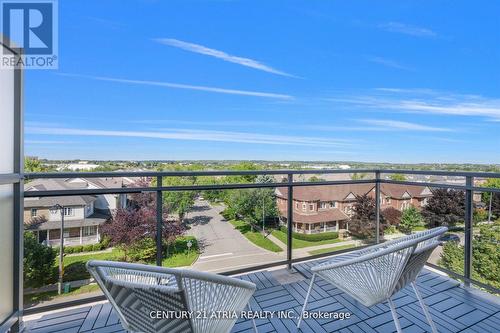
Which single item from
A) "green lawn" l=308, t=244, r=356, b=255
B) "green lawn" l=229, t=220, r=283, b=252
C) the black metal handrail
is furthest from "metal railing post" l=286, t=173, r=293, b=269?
"green lawn" l=308, t=244, r=356, b=255

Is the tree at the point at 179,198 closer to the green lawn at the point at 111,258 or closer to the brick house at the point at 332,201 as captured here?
the green lawn at the point at 111,258

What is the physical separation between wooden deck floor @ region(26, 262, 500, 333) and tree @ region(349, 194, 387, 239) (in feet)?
3.18

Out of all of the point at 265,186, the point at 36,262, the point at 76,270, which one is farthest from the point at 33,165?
the point at 265,186

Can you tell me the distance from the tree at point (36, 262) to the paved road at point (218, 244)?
3.89 ft

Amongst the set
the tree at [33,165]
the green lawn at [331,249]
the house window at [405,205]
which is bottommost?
the green lawn at [331,249]

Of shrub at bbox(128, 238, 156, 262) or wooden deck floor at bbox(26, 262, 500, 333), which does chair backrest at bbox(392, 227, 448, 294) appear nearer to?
wooden deck floor at bbox(26, 262, 500, 333)

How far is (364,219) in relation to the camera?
12.4 ft

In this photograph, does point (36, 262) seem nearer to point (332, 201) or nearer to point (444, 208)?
point (332, 201)

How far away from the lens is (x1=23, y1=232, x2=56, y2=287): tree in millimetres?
2189

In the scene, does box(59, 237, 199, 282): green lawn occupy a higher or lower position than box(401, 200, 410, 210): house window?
lower

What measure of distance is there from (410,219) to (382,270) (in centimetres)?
214

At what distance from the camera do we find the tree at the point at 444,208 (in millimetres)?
2842

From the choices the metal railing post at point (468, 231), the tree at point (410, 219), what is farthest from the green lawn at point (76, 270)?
the metal railing post at point (468, 231)

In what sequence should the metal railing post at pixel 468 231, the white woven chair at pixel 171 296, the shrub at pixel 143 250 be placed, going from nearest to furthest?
the white woven chair at pixel 171 296 → the shrub at pixel 143 250 → the metal railing post at pixel 468 231
